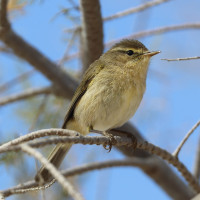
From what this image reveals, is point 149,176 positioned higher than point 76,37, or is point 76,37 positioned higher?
point 76,37

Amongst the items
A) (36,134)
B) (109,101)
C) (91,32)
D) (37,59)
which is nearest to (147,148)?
(109,101)

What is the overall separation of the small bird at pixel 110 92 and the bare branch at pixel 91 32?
281 mm

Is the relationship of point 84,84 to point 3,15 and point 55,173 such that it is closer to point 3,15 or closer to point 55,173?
point 3,15

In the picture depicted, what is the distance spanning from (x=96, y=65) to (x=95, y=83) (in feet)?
1.06

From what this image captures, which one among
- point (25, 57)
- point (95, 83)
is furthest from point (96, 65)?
point (25, 57)

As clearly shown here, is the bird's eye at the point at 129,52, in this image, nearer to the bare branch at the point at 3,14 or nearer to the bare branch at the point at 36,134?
the bare branch at the point at 3,14

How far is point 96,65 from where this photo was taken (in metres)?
4.00

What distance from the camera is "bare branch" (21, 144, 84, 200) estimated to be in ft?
5.16

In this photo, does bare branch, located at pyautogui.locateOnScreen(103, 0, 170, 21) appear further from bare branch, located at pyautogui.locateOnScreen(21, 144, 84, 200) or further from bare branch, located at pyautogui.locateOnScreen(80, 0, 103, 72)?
bare branch, located at pyautogui.locateOnScreen(21, 144, 84, 200)

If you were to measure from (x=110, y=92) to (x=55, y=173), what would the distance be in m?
1.89

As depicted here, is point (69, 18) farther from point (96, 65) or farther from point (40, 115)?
point (40, 115)

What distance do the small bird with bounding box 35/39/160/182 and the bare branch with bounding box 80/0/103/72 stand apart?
11.1 inches

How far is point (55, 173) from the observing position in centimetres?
172

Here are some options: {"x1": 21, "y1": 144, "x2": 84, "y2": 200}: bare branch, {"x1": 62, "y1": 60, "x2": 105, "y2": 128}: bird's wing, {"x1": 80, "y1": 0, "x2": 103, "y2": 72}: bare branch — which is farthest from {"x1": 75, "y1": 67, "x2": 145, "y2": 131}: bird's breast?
{"x1": 21, "y1": 144, "x2": 84, "y2": 200}: bare branch
